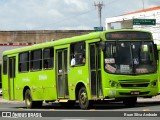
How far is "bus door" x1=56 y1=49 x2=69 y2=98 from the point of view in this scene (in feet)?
77.0

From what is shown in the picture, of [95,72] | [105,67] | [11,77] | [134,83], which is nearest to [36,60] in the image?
[11,77]

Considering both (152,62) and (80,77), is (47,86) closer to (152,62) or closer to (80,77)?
(80,77)

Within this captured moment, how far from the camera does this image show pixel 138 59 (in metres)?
21.3

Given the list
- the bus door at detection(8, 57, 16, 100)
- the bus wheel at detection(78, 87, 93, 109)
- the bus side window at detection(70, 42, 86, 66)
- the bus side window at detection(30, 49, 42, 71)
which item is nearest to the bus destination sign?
the bus door at detection(8, 57, 16, 100)

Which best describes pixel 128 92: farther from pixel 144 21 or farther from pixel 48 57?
pixel 144 21

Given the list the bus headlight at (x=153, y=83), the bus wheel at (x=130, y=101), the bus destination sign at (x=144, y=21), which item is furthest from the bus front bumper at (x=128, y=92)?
the bus destination sign at (x=144, y=21)

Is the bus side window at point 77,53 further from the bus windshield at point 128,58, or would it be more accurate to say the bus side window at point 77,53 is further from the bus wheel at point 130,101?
the bus wheel at point 130,101

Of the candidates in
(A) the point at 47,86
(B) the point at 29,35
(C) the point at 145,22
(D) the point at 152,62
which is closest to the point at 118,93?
(D) the point at 152,62

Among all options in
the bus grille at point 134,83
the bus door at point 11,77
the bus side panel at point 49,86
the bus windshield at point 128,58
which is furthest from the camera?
the bus door at point 11,77

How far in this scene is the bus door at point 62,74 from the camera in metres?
23.5

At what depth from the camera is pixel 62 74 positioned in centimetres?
2380

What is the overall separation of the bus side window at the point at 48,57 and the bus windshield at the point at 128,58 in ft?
14.3

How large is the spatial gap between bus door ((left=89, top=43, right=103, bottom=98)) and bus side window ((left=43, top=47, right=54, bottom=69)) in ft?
11.5

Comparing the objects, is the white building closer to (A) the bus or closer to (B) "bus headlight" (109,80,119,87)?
(A) the bus
